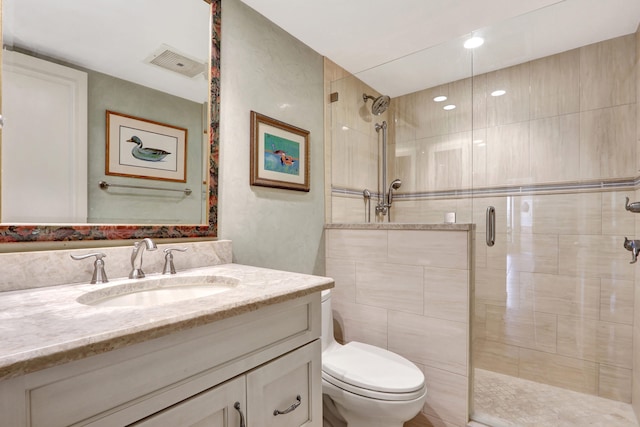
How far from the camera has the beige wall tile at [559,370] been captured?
1.92m

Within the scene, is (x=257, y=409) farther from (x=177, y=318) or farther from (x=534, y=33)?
(x=534, y=33)

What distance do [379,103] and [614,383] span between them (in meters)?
2.27

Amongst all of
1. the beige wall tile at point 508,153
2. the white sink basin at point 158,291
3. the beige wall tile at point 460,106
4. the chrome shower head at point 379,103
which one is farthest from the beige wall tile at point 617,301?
the white sink basin at point 158,291

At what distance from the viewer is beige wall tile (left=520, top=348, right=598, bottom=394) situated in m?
1.92

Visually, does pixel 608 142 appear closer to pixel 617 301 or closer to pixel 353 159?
pixel 617 301

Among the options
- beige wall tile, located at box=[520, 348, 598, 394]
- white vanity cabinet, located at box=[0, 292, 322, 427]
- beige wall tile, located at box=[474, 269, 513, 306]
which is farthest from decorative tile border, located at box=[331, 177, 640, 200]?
white vanity cabinet, located at box=[0, 292, 322, 427]

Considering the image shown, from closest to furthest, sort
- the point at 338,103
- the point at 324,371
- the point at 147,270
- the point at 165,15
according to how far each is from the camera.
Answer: the point at 147,270
the point at 165,15
the point at 324,371
the point at 338,103

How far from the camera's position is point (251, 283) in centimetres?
102

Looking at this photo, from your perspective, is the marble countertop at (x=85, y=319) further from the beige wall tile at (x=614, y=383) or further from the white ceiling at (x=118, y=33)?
the beige wall tile at (x=614, y=383)

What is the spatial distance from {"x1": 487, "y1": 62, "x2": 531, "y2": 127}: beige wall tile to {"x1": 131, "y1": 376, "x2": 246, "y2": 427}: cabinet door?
2.19m

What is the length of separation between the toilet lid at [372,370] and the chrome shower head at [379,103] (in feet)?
5.42

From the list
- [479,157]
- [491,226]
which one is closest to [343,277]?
[491,226]

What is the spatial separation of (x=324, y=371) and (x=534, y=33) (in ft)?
7.31

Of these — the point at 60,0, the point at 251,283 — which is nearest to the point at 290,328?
the point at 251,283
